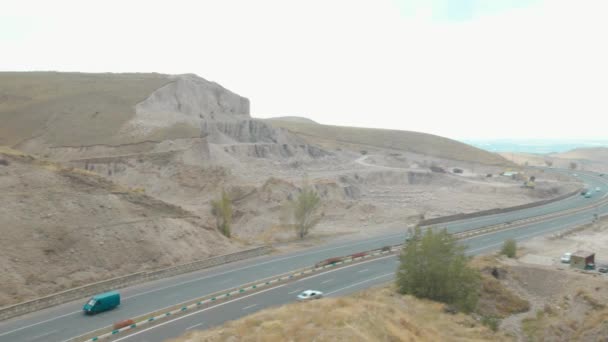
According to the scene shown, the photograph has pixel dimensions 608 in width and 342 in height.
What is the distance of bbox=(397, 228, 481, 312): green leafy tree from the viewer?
27344 mm

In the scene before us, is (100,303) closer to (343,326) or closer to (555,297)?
(343,326)

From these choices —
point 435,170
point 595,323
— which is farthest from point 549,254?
point 435,170

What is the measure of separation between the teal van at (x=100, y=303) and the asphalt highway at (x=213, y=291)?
0.33m

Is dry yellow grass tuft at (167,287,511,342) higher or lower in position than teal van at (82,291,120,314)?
higher

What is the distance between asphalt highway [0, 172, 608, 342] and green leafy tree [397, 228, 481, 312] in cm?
545

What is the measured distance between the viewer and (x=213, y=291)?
31.8 metres

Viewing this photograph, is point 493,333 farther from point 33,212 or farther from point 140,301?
point 33,212

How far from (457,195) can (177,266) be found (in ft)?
211

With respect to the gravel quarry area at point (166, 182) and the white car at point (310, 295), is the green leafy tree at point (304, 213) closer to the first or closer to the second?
the gravel quarry area at point (166, 182)

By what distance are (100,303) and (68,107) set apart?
6530 cm

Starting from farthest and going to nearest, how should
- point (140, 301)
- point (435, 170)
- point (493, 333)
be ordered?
point (435, 170)
point (140, 301)
point (493, 333)

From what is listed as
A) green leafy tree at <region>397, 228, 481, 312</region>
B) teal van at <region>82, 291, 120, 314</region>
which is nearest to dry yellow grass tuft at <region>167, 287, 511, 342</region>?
green leafy tree at <region>397, 228, 481, 312</region>

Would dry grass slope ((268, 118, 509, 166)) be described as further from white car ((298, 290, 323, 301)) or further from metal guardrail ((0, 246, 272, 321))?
white car ((298, 290, 323, 301))

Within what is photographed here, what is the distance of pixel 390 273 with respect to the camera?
3656cm
